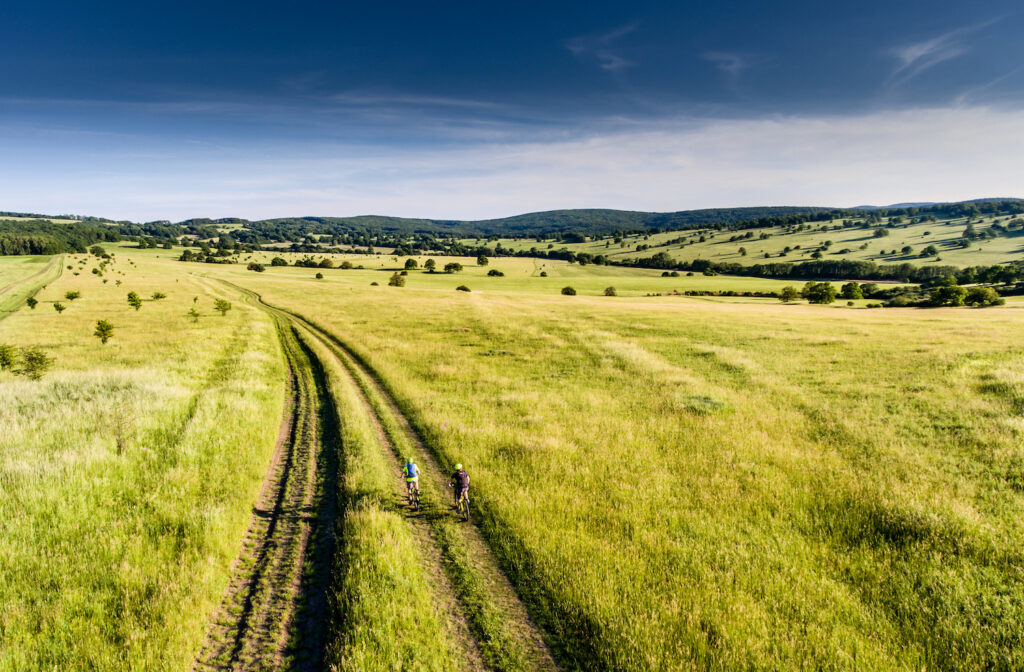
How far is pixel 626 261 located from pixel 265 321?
166m

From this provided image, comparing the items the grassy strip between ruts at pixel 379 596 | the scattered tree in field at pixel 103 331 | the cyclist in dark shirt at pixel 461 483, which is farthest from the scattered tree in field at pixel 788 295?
the scattered tree in field at pixel 103 331

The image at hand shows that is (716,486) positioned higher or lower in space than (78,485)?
lower

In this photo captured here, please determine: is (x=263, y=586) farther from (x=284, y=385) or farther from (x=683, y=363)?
(x=683, y=363)

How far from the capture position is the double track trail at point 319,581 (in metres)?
7.89

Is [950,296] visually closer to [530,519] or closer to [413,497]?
[530,519]

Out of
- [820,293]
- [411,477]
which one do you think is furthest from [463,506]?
[820,293]

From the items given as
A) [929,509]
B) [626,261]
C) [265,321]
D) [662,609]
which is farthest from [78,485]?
[626,261]

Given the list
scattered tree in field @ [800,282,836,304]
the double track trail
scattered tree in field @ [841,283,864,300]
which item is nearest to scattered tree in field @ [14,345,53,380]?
the double track trail

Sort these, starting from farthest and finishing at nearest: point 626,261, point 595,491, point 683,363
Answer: point 626,261, point 683,363, point 595,491

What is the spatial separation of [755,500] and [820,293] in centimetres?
9409

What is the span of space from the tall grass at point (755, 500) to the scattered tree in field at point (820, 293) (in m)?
65.8

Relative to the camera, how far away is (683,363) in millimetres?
29594

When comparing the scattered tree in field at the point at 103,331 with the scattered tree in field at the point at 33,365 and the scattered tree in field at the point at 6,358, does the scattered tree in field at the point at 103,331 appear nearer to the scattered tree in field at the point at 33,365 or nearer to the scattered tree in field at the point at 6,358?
the scattered tree in field at the point at 6,358

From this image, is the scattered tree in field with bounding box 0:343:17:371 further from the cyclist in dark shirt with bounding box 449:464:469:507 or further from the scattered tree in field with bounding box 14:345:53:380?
the cyclist in dark shirt with bounding box 449:464:469:507
